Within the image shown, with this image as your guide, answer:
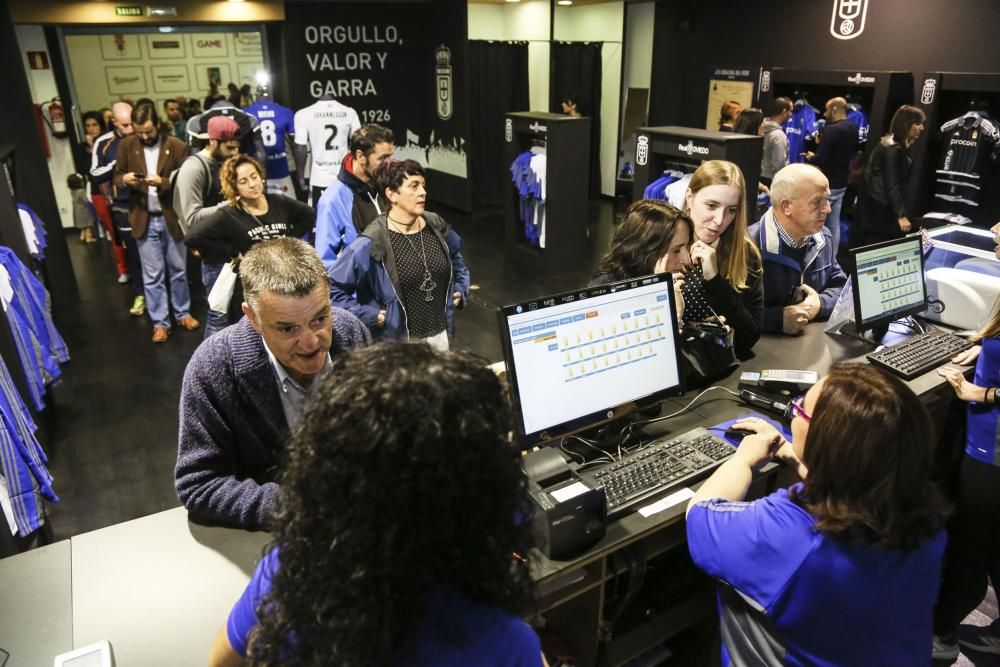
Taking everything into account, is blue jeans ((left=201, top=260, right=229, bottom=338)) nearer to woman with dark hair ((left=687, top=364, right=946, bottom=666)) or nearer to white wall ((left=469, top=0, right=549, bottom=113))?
woman with dark hair ((left=687, top=364, right=946, bottom=666))

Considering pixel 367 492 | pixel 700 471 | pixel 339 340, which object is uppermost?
pixel 367 492

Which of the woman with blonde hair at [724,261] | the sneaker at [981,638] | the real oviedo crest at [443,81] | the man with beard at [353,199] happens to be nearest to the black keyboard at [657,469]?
the woman with blonde hair at [724,261]

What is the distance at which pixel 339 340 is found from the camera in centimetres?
195

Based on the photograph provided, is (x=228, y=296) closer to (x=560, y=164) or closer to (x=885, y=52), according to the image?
(x=560, y=164)

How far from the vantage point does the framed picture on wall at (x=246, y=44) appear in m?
10.4

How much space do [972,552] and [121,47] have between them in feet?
36.2

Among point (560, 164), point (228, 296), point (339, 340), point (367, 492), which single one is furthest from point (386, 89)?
point (367, 492)

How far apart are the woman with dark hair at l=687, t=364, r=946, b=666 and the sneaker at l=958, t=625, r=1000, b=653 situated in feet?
4.58

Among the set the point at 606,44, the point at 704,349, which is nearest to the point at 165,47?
the point at 606,44

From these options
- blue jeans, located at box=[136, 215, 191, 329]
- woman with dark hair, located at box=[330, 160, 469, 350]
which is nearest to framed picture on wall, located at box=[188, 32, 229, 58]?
blue jeans, located at box=[136, 215, 191, 329]

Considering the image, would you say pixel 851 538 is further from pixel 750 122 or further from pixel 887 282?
pixel 750 122

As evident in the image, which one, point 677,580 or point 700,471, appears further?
point 677,580

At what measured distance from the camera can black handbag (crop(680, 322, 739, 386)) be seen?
2367mm

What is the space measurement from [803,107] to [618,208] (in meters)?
2.86
